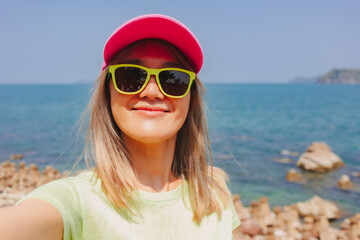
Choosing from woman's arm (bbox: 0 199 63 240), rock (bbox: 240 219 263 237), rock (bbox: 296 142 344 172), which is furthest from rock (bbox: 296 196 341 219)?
woman's arm (bbox: 0 199 63 240)

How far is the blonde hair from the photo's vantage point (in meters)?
1.70

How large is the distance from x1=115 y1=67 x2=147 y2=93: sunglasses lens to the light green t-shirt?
435mm

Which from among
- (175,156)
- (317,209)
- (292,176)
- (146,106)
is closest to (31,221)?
(146,106)

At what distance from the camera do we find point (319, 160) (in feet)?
50.0

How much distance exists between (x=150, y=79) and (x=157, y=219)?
646 mm

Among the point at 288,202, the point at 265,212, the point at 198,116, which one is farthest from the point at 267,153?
the point at 198,116

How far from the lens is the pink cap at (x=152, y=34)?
1.61 meters

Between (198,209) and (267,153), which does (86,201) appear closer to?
(198,209)

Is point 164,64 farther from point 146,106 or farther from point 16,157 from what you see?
point 16,157

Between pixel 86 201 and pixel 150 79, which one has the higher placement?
pixel 150 79

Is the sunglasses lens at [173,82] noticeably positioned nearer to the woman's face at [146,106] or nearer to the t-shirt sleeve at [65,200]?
the woman's face at [146,106]

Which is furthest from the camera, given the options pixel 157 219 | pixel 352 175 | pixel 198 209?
pixel 352 175

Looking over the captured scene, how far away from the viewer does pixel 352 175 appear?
1416 cm

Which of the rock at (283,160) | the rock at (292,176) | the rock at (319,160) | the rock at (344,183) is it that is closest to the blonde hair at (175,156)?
the rock at (344,183)
